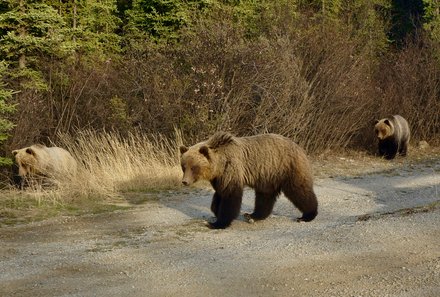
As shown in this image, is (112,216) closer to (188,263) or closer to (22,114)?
(188,263)

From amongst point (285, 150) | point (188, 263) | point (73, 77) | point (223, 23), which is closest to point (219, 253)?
point (188, 263)

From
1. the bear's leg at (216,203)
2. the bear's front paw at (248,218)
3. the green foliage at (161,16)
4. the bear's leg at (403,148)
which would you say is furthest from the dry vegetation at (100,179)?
the green foliage at (161,16)

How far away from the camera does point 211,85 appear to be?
1673 centimetres

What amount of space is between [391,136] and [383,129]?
0.45 meters

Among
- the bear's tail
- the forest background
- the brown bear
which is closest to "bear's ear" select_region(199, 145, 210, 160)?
the bear's tail

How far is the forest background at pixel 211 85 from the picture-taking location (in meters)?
17.1

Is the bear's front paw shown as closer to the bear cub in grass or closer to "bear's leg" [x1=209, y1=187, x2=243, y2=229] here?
the bear cub in grass

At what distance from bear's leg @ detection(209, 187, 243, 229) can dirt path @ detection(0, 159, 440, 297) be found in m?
0.17

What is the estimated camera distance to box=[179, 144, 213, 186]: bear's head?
9.66m

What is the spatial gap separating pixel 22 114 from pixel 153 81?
3403 mm

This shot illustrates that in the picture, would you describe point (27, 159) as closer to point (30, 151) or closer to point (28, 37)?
point (30, 151)

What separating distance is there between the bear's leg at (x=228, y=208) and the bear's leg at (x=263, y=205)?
592 mm

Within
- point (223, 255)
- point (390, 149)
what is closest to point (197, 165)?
point (223, 255)

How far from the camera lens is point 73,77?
65.9 feet
